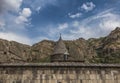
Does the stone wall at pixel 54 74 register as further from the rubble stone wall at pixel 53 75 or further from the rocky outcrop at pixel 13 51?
the rocky outcrop at pixel 13 51

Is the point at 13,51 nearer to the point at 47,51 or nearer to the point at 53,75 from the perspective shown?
the point at 47,51

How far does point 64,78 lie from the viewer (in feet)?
40.3

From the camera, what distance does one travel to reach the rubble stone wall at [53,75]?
40.0 ft

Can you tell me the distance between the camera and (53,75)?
484 inches

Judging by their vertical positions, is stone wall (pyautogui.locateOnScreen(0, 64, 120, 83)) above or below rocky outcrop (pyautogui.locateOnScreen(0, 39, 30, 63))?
below

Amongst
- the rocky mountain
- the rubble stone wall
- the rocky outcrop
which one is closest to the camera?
the rubble stone wall

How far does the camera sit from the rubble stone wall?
1220cm

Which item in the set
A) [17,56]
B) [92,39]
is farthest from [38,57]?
[92,39]

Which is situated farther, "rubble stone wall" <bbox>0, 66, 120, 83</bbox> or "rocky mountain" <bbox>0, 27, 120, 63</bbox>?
"rocky mountain" <bbox>0, 27, 120, 63</bbox>

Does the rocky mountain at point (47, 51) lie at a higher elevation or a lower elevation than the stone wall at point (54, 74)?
higher

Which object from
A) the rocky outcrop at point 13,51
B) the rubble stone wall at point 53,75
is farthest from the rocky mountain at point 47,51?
the rubble stone wall at point 53,75

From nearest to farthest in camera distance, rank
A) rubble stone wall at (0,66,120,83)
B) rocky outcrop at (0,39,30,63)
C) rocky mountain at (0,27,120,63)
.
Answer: rubble stone wall at (0,66,120,83) → rocky outcrop at (0,39,30,63) → rocky mountain at (0,27,120,63)

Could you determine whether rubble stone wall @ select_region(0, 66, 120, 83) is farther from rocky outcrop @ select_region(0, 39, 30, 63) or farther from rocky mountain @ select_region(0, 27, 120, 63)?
rocky mountain @ select_region(0, 27, 120, 63)

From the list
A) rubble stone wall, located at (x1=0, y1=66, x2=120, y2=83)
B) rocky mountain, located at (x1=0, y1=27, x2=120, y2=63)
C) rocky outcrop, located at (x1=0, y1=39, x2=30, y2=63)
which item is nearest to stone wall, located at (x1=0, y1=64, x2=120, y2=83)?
Result: rubble stone wall, located at (x1=0, y1=66, x2=120, y2=83)
